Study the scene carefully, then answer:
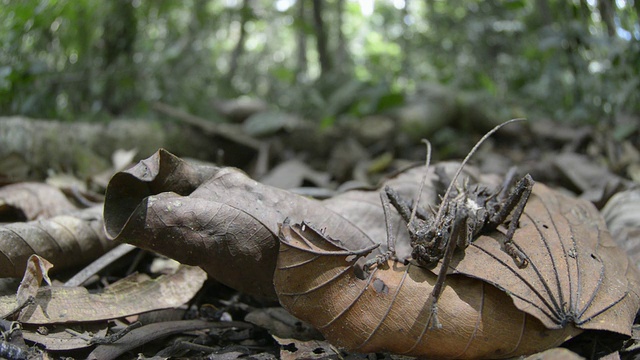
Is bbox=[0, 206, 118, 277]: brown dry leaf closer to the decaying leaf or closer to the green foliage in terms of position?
the decaying leaf

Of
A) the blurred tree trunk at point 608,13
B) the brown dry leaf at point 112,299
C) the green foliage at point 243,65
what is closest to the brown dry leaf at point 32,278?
the brown dry leaf at point 112,299

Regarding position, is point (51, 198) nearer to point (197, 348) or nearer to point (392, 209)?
point (197, 348)

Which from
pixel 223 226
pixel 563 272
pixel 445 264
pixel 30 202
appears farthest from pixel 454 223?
pixel 30 202

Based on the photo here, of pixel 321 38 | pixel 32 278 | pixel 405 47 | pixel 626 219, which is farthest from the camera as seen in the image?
pixel 405 47

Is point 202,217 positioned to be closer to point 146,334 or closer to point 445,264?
point 146,334

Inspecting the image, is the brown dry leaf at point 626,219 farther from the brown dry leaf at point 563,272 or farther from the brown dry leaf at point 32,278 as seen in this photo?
the brown dry leaf at point 32,278

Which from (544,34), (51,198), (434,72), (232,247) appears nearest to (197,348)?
(232,247)
